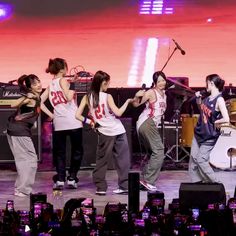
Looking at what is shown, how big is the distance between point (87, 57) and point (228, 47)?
237 centimetres

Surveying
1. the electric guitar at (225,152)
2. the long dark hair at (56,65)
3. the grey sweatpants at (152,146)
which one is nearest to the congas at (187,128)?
the electric guitar at (225,152)

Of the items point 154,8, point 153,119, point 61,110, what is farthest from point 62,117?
point 154,8

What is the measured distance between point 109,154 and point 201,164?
1.14 meters

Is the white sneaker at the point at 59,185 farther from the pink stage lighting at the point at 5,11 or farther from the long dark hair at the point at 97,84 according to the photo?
the pink stage lighting at the point at 5,11

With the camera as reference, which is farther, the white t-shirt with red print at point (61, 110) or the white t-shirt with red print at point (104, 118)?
the white t-shirt with red print at point (61, 110)

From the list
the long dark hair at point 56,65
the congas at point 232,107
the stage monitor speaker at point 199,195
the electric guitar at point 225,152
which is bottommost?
the electric guitar at point 225,152

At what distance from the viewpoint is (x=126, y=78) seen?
13.7 meters

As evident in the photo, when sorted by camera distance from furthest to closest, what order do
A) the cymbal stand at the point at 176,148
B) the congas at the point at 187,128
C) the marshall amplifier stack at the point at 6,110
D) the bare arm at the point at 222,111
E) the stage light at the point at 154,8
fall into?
the stage light at the point at 154,8
the cymbal stand at the point at 176,148
the congas at the point at 187,128
the marshall amplifier stack at the point at 6,110
the bare arm at the point at 222,111

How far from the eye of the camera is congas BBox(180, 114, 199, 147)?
39.9 ft

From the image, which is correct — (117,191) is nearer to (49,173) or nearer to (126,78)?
(49,173)

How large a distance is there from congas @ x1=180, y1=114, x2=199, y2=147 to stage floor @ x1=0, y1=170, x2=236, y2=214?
1.62 ft

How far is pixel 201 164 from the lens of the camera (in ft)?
30.9

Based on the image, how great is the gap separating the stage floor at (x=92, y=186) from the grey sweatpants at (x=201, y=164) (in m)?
0.44

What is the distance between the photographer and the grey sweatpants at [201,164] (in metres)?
9.39
